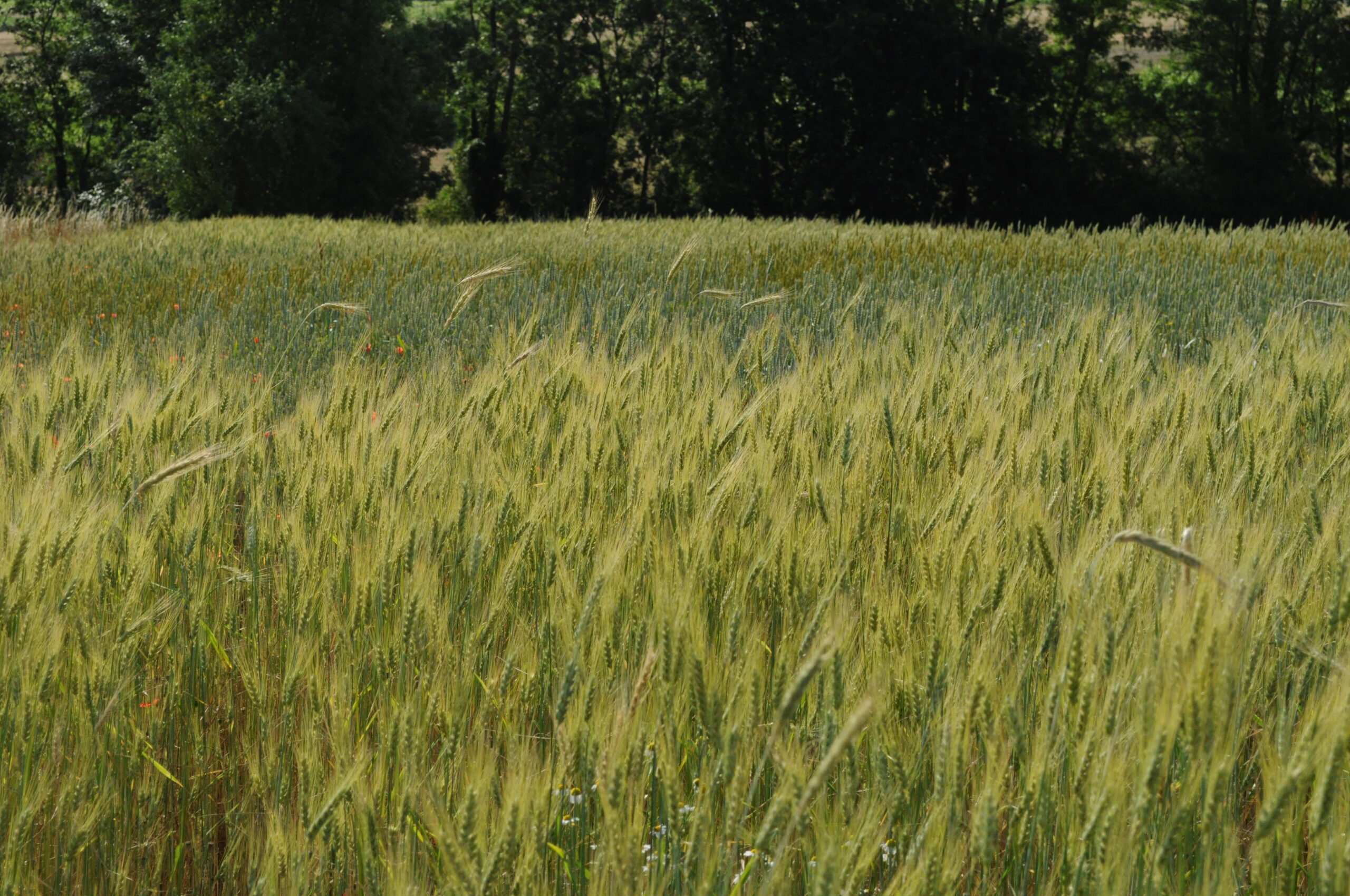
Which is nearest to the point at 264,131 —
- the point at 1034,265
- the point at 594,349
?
the point at 1034,265

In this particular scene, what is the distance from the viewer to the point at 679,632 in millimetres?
1231

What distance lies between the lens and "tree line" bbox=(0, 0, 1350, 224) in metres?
26.0

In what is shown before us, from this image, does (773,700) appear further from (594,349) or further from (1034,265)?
(1034,265)

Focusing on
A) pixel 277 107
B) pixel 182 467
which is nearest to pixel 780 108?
pixel 277 107

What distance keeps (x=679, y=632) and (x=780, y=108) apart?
28.9 metres

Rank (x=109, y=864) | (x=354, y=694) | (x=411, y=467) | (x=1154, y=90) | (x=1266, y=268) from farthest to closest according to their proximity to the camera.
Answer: (x=1154, y=90), (x=1266, y=268), (x=411, y=467), (x=354, y=694), (x=109, y=864)

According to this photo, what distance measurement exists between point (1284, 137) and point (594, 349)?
2698cm

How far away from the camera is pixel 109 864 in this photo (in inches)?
47.8

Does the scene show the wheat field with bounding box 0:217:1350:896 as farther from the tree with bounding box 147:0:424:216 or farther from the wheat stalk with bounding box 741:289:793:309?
the tree with bounding box 147:0:424:216

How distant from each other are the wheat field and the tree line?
75.5ft

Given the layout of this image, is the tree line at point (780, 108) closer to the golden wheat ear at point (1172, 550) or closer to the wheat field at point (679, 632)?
the wheat field at point (679, 632)

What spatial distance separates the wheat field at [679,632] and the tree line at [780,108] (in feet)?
75.5

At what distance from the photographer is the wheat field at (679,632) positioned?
3.45 feet

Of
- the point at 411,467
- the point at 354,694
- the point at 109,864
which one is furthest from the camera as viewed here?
the point at 411,467
